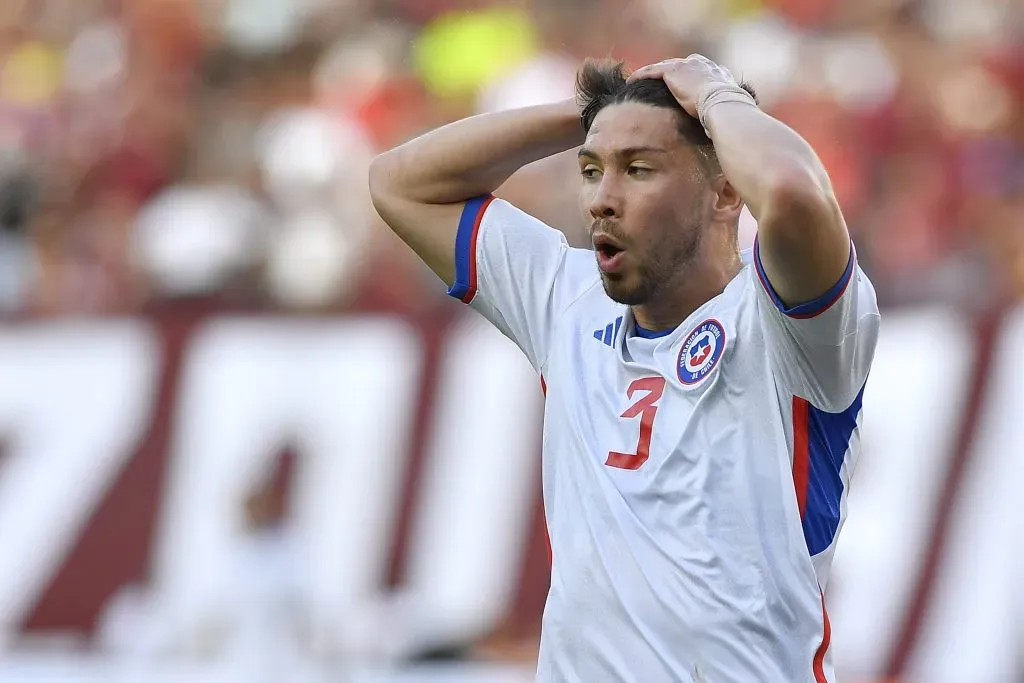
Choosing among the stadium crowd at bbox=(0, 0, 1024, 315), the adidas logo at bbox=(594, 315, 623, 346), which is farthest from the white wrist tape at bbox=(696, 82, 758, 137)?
the stadium crowd at bbox=(0, 0, 1024, 315)

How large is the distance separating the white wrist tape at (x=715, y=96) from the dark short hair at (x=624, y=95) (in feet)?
0.26

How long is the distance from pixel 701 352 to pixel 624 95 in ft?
1.78

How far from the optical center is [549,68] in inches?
406

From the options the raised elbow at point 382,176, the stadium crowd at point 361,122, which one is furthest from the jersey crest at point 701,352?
the stadium crowd at point 361,122

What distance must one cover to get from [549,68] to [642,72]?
290 inches

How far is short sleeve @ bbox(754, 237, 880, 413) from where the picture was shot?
266 cm

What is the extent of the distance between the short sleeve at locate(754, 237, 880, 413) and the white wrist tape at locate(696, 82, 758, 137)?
11.5 inches

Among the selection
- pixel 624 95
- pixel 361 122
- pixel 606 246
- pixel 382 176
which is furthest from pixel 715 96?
pixel 361 122

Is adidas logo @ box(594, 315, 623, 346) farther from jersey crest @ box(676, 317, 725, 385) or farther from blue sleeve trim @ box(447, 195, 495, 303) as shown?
blue sleeve trim @ box(447, 195, 495, 303)

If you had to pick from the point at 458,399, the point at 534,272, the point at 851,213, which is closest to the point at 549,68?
the point at 851,213

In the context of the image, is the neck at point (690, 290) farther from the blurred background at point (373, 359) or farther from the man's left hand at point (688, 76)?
the blurred background at point (373, 359)

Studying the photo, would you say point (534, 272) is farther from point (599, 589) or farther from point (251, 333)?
point (251, 333)

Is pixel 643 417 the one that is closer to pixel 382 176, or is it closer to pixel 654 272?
pixel 654 272

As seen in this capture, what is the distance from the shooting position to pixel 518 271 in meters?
3.40
